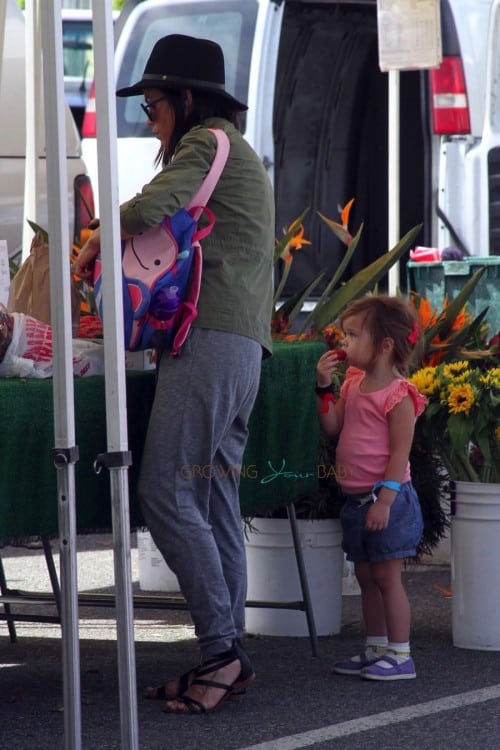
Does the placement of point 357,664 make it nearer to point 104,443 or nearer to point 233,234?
point 104,443

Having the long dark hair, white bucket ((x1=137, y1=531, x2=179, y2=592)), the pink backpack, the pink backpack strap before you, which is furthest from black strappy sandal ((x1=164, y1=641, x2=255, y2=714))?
white bucket ((x1=137, y1=531, x2=179, y2=592))

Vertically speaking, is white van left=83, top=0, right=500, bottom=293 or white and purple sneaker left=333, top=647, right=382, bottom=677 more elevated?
Result: white van left=83, top=0, right=500, bottom=293

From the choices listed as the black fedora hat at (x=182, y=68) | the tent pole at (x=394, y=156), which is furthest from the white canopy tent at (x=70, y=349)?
the tent pole at (x=394, y=156)

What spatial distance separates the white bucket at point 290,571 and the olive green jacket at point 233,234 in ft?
3.31

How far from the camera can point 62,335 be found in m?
3.27

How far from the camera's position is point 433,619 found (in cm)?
506

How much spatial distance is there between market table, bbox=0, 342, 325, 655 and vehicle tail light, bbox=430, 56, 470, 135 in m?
3.55

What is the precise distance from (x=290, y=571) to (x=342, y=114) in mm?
4812

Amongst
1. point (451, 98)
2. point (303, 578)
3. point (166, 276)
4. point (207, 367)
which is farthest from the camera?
point (451, 98)

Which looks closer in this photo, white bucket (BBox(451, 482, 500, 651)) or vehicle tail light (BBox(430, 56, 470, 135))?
white bucket (BBox(451, 482, 500, 651))

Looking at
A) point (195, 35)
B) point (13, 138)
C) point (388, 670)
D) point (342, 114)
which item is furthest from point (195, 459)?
point (342, 114)

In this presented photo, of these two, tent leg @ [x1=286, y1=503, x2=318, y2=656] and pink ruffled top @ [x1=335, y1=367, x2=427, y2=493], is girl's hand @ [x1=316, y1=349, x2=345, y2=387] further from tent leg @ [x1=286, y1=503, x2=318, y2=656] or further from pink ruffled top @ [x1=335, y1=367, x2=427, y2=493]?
tent leg @ [x1=286, y1=503, x2=318, y2=656]

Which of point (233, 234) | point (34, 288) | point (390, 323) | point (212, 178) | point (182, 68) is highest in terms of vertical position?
point (182, 68)

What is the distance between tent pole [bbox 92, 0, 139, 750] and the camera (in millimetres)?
3279
